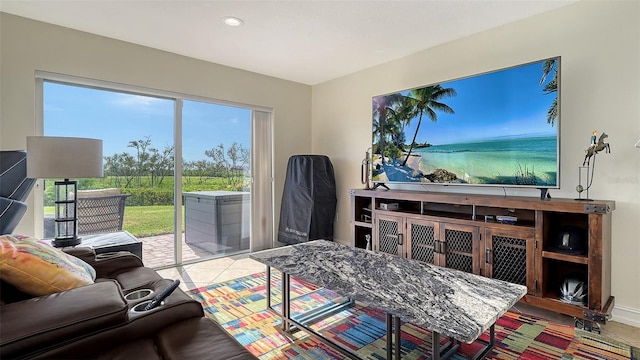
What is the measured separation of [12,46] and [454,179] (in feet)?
13.0

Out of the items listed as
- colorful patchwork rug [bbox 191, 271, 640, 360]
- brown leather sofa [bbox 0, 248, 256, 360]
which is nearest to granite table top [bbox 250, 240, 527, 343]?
colorful patchwork rug [bbox 191, 271, 640, 360]

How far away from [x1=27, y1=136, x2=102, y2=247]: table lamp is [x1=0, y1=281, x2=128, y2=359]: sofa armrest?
1393 mm

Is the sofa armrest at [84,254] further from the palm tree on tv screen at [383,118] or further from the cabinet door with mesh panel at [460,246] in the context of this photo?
the palm tree on tv screen at [383,118]

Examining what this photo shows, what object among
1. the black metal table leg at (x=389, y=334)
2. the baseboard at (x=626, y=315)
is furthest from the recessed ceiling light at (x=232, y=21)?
the baseboard at (x=626, y=315)

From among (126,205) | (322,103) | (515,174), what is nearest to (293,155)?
(322,103)

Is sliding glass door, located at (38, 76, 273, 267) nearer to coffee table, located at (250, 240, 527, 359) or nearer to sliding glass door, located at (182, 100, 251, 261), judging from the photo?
sliding glass door, located at (182, 100, 251, 261)

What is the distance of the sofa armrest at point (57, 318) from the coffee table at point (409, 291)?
98 cm

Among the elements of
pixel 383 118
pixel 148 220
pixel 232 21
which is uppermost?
pixel 232 21

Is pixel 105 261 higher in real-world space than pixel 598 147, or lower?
lower

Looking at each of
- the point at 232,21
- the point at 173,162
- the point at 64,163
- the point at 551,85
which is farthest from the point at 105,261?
the point at 551,85

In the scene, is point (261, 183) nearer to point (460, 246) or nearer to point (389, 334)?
point (460, 246)

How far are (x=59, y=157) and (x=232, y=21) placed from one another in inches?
65.9

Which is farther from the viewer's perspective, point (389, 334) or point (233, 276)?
point (233, 276)

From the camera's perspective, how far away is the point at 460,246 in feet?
8.63
